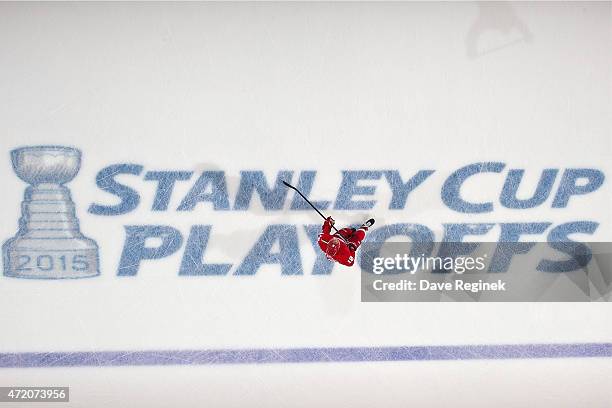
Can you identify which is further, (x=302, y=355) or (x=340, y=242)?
(x=302, y=355)

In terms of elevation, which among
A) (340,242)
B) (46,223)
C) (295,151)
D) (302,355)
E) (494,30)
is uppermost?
(494,30)

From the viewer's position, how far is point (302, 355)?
3.09 m

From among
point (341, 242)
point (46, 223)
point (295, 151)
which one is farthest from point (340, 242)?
point (46, 223)

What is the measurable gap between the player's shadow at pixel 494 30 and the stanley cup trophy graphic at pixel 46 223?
2.69 m

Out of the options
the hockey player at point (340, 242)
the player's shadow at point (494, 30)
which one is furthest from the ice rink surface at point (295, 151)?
the hockey player at point (340, 242)

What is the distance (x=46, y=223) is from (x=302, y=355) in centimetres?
187

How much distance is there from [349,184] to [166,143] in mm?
1219

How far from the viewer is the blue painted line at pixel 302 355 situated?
10.0 feet

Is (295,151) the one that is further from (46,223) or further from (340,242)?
(46,223)

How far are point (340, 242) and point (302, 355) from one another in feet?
2.69

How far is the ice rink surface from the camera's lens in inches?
119

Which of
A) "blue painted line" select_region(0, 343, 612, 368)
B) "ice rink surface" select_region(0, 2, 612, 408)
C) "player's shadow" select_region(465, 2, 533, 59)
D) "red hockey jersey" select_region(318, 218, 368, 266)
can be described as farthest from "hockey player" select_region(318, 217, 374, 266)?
"player's shadow" select_region(465, 2, 533, 59)

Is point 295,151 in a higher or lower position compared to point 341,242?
higher

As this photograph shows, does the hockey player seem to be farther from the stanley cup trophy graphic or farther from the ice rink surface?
the stanley cup trophy graphic
